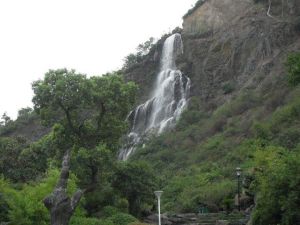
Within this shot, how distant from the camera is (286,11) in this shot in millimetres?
55000

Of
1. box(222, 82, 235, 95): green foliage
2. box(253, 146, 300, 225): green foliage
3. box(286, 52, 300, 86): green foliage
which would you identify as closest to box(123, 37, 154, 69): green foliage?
box(222, 82, 235, 95): green foliage

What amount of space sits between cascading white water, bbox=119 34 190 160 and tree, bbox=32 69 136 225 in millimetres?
23269

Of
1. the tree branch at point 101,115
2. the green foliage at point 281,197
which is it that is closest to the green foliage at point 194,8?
the tree branch at point 101,115

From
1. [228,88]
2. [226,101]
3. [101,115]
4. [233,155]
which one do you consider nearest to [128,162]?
[101,115]

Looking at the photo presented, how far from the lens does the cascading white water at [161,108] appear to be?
177 feet

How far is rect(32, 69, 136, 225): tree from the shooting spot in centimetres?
2620

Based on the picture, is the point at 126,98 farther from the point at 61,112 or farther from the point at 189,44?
the point at 189,44

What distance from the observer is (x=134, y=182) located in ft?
86.3

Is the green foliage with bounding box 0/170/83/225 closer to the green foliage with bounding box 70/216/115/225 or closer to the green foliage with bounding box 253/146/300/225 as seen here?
the green foliage with bounding box 70/216/115/225

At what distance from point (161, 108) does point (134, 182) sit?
30638 millimetres

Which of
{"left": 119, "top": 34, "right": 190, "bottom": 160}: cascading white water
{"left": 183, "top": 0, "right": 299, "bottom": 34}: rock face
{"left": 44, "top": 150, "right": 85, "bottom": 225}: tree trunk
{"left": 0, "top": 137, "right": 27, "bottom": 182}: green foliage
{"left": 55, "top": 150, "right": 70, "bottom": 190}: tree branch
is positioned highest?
{"left": 183, "top": 0, "right": 299, "bottom": 34}: rock face

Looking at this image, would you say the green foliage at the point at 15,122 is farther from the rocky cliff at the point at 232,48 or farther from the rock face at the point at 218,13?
the rock face at the point at 218,13

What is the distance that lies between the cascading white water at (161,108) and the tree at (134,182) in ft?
78.3

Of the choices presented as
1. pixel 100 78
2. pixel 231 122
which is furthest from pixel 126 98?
pixel 231 122
